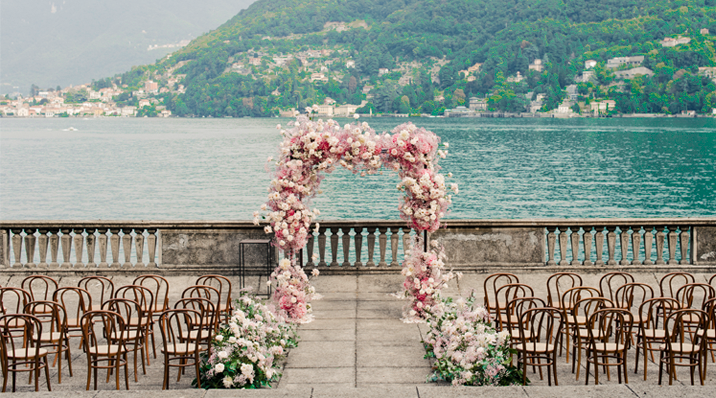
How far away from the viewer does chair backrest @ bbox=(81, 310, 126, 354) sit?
6.49 m

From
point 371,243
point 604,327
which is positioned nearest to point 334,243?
point 371,243

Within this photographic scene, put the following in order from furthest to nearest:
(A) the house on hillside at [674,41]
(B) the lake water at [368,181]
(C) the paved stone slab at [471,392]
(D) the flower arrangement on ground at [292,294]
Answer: (A) the house on hillside at [674,41] → (B) the lake water at [368,181] → (D) the flower arrangement on ground at [292,294] → (C) the paved stone slab at [471,392]

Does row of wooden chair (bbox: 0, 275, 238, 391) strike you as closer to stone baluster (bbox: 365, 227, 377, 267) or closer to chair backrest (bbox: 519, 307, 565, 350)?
chair backrest (bbox: 519, 307, 565, 350)

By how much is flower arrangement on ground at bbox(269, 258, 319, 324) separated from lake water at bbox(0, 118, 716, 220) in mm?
20964

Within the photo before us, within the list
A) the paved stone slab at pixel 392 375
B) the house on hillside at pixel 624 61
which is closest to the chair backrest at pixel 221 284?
the paved stone slab at pixel 392 375

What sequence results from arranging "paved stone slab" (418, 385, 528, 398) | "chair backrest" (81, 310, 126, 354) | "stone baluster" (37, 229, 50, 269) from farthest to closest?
"stone baluster" (37, 229, 50, 269), "chair backrest" (81, 310, 126, 354), "paved stone slab" (418, 385, 528, 398)

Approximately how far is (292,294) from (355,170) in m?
2.09

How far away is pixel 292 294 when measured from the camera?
9.91 meters

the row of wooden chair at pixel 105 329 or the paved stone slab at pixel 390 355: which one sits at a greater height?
the row of wooden chair at pixel 105 329

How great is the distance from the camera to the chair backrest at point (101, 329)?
21.3 ft

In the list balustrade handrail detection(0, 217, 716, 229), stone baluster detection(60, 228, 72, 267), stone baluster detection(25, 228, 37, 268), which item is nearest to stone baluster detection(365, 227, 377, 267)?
balustrade handrail detection(0, 217, 716, 229)

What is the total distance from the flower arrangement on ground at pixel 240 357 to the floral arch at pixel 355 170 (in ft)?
8.38

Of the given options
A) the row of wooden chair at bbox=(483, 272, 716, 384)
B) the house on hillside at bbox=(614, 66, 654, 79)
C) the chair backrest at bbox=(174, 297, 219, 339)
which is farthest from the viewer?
the house on hillside at bbox=(614, 66, 654, 79)

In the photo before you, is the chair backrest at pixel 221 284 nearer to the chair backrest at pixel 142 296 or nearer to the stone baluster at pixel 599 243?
the chair backrest at pixel 142 296
